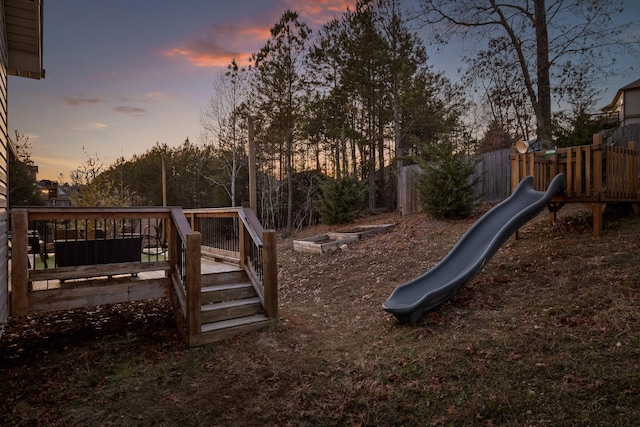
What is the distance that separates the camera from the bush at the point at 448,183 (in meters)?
9.53

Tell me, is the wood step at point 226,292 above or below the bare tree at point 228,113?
below

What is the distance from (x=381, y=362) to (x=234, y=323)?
6.93 ft

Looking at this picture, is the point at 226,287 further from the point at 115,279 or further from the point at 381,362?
the point at 381,362

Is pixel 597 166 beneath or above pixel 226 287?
above

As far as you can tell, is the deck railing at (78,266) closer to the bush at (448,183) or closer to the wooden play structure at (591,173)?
the wooden play structure at (591,173)

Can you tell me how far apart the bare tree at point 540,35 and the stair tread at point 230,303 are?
9071 millimetres

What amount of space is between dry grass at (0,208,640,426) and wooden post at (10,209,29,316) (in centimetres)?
62

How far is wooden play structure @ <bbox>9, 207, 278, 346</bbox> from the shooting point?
4.45 m

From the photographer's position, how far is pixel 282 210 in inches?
786

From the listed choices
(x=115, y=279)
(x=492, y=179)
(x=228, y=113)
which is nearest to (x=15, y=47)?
(x=115, y=279)

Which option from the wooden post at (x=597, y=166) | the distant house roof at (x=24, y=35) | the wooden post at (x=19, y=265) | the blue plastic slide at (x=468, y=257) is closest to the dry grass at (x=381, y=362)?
the blue plastic slide at (x=468, y=257)

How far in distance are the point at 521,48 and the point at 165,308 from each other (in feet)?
45.1

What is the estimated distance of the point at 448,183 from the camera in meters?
9.55

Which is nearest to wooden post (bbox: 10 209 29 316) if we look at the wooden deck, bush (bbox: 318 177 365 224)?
the wooden deck
